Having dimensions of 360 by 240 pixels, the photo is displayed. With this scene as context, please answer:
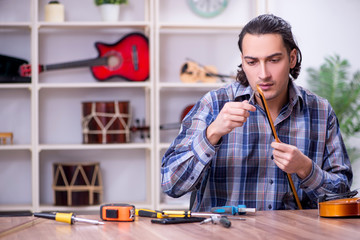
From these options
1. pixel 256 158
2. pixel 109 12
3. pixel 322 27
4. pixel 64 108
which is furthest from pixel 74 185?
pixel 322 27

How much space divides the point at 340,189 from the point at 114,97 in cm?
267

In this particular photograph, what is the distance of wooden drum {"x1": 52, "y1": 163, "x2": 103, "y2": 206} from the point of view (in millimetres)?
3850

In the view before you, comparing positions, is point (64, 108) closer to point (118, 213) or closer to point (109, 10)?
point (109, 10)

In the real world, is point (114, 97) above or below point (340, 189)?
above

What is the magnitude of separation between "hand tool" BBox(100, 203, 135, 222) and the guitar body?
2.59 metres

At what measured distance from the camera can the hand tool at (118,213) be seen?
55.2 inches

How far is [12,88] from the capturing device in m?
4.11

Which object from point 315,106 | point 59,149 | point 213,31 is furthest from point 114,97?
point 315,106

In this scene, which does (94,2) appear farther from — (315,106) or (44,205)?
(315,106)

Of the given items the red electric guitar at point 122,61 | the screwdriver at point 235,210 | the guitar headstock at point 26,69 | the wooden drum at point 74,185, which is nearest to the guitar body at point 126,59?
the red electric guitar at point 122,61

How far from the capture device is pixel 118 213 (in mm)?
1410

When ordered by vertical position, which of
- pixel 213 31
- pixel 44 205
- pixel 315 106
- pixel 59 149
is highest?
pixel 213 31

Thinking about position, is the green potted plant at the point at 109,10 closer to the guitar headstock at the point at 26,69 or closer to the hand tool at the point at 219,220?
the guitar headstock at the point at 26,69

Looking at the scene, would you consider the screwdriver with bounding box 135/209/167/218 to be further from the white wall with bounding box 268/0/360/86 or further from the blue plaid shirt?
the white wall with bounding box 268/0/360/86
